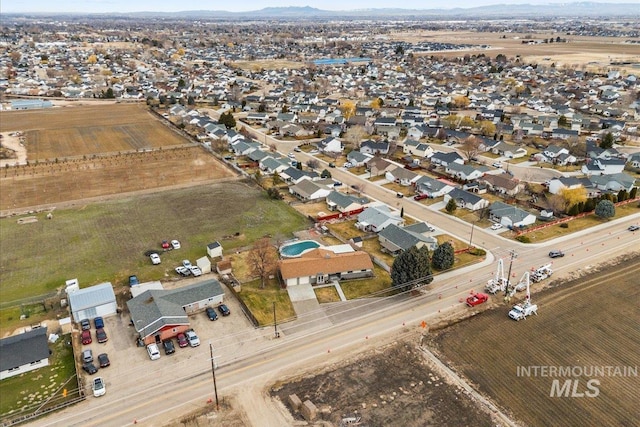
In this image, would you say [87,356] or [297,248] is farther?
[297,248]

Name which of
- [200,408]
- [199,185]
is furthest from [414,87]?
[200,408]

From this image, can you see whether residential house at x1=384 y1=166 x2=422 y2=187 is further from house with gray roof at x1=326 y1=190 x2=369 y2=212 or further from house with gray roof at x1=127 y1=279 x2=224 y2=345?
house with gray roof at x1=127 y1=279 x2=224 y2=345

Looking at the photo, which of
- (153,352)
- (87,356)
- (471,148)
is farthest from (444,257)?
(471,148)

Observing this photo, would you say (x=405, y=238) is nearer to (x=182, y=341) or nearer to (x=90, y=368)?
(x=182, y=341)

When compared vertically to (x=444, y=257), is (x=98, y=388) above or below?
below

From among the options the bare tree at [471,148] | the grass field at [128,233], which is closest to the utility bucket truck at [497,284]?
the grass field at [128,233]

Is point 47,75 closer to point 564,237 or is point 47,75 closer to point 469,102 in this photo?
point 469,102

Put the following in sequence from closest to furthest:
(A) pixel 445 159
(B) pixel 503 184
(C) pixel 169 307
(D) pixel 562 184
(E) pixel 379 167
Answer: (C) pixel 169 307 < (D) pixel 562 184 < (B) pixel 503 184 < (E) pixel 379 167 < (A) pixel 445 159

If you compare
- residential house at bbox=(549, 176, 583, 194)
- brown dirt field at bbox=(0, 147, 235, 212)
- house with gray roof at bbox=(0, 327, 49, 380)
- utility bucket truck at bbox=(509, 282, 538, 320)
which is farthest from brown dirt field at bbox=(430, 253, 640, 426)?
brown dirt field at bbox=(0, 147, 235, 212)
